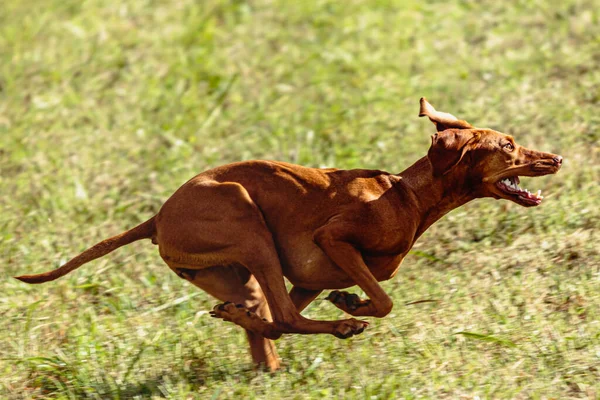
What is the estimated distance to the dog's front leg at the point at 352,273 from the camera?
5.34m

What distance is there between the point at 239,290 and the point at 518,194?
1634 millimetres

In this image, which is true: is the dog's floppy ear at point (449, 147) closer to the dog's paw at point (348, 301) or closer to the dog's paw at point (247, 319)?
the dog's paw at point (348, 301)

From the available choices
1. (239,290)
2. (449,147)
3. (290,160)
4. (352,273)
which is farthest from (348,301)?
(290,160)

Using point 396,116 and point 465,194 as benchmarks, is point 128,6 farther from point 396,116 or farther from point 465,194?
point 465,194

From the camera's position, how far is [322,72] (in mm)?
10203

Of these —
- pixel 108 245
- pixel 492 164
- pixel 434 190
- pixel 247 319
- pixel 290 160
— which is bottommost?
pixel 247 319

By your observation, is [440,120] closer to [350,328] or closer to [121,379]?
[350,328]

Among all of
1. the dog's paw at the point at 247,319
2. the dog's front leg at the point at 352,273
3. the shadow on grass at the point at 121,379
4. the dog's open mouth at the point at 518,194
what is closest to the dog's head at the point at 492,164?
the dog's open mouth at the point at 518,194

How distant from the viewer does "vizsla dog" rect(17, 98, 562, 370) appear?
5406 millimetres

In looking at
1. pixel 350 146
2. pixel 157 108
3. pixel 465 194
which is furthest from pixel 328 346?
pixel 157 108

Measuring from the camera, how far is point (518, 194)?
18.0 feet

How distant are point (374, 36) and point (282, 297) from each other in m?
5.81

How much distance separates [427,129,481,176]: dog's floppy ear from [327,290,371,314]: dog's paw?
0.82 meters

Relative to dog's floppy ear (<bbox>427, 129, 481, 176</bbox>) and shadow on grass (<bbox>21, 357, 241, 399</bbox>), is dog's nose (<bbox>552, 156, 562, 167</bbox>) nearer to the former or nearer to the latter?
dog's floppy ear (<bbox>427, 129, 481, 176</bbox>)
